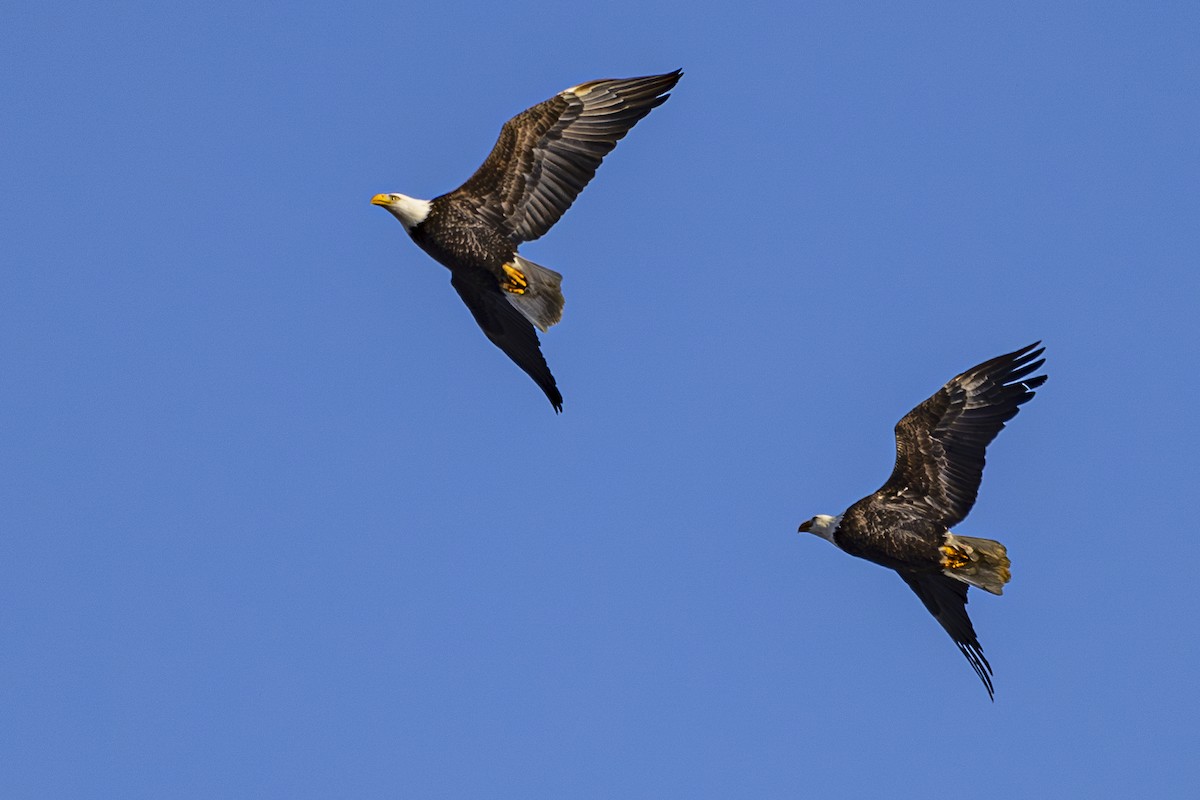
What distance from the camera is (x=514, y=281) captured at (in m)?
19.1

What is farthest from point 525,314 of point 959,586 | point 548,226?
point 959,586

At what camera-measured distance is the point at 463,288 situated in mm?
20047

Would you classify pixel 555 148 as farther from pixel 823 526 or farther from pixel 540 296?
pixel 823 526

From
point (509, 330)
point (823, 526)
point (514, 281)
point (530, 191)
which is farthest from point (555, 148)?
point (823, 526)

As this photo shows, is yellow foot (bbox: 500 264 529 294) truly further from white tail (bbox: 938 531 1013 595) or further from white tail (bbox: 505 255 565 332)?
white tail (bbox: 938 531 1013 595)

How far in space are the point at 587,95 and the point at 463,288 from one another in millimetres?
2369

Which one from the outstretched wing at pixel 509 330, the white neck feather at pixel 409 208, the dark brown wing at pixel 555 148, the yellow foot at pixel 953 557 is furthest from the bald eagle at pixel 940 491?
the white neck feather at pixel 409 208

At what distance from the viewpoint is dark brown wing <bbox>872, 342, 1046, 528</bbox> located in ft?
64.4

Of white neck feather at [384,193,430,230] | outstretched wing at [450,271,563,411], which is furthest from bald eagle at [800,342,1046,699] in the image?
white neck feather at [384,193,430,230]

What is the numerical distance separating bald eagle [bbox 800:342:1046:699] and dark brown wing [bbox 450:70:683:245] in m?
4.03

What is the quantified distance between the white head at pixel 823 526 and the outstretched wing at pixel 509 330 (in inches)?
109

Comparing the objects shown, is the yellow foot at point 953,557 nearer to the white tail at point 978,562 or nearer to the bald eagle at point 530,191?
the white tail at point 978,562

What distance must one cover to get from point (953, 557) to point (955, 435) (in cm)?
135

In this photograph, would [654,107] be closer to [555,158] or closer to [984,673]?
[555,158]
